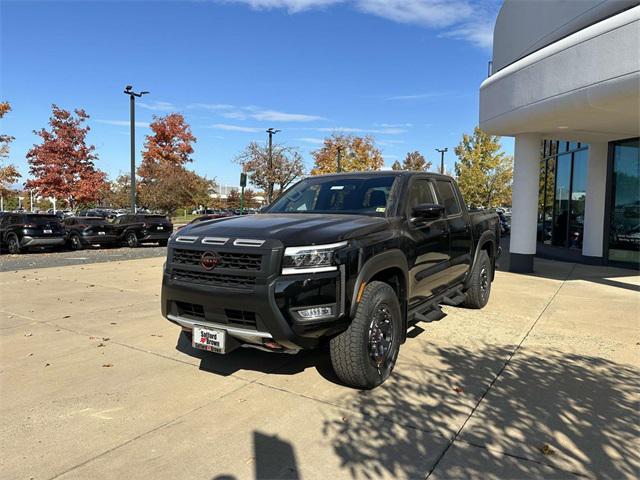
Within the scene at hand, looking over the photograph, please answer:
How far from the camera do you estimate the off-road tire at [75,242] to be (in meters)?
17.6

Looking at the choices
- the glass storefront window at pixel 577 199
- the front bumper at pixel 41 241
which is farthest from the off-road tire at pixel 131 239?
the glass storefront window at pixel 577 199

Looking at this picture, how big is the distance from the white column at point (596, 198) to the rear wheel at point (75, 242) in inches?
686

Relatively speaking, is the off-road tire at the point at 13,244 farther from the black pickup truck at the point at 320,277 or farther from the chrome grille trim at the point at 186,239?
the chrome grille trim at the point at 186,239

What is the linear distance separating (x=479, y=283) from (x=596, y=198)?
8546 mm

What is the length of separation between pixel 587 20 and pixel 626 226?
5829 mm

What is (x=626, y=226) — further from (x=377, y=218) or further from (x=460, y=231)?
(x=377, y=218)

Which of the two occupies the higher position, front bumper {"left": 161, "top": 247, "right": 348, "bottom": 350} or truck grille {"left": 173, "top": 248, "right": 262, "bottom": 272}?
truck grille {"left": 173, "top": 248, "right": 262, "bottom": 272}

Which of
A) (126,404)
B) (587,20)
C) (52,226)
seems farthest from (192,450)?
(52,226)

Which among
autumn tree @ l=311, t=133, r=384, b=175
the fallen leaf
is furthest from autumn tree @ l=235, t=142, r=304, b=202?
the fallen leaf

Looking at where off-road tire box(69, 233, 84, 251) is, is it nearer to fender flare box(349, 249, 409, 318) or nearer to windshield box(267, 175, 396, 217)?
windshield box(267, 175, 396, 217)

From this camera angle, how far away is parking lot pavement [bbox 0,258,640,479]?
2922mm

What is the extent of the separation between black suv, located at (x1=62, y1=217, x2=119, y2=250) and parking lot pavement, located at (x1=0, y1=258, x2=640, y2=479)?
39.6 ft

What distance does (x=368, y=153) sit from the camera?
1794 inches

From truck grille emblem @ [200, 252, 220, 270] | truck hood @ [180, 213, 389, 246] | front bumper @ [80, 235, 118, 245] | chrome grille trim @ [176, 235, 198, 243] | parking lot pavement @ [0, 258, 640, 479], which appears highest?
truck hood @ [180, 213, 389, 246]
